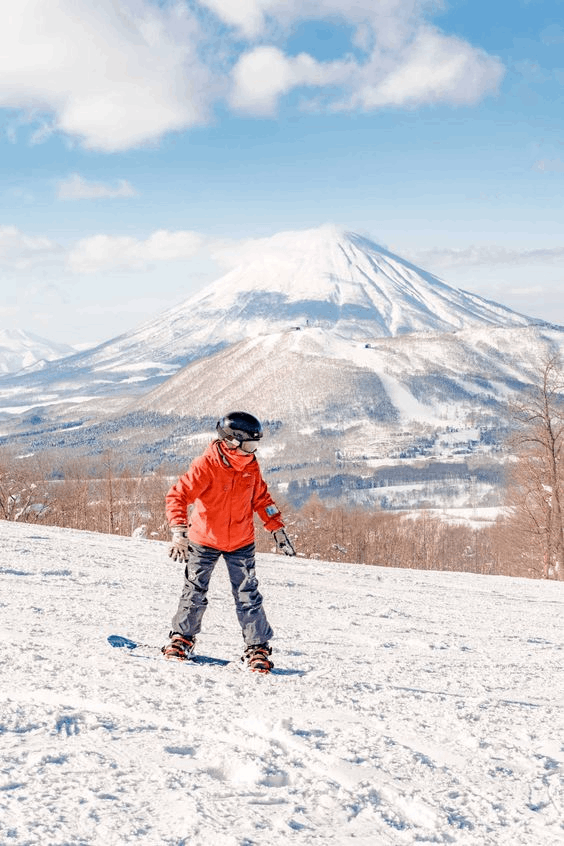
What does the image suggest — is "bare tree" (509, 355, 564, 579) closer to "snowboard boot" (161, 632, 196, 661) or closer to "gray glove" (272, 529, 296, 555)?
"gray glove" (272, 529, 296, 555)

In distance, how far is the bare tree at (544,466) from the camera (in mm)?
24344

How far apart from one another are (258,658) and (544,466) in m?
22.7

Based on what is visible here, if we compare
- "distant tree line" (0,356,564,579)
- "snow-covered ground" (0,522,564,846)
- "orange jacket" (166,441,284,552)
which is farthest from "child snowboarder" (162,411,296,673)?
"distant tree line" (0,356,564,579)

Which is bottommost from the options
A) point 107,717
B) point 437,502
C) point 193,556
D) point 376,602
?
point 437,502

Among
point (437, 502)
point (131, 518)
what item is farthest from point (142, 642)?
point (437, 502)

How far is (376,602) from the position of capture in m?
9.66

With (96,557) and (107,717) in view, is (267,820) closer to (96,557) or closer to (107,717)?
(107,717)

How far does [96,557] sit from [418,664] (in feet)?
23.2

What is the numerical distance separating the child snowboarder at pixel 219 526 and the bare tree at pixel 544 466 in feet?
65.1

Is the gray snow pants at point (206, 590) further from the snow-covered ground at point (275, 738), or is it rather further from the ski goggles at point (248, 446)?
the ski goggles at point (248, 446)

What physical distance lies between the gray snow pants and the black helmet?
0.86 meters

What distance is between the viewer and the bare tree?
958 inches

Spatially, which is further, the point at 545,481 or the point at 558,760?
the point at 545,481

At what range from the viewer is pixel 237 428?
527 centimetres
